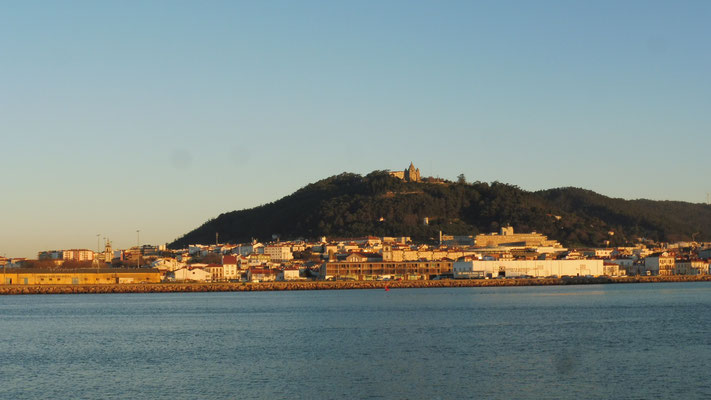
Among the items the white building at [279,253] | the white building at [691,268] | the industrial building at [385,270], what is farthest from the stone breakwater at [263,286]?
the white building at [279,253]

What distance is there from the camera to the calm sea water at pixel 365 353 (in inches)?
795

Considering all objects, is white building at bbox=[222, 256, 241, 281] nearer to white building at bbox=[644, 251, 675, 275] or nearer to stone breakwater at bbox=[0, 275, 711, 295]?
stone breakwater at bbox=[0, 275, 711, 295]

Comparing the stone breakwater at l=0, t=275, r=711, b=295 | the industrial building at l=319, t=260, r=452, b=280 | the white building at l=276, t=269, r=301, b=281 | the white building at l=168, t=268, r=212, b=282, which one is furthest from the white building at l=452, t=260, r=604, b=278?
the white building at l=168, t=268, r=212, b=282

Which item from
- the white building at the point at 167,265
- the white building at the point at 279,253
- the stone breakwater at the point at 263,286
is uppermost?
the white building at the point at 279,253

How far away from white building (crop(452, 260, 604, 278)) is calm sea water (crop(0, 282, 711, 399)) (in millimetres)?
41095

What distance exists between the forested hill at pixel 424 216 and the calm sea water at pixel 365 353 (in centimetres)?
8830

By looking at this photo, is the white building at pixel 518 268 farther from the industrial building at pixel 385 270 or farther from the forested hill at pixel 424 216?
the forested hill at pixel 424 216

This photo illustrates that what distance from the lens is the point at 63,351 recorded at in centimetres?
2816

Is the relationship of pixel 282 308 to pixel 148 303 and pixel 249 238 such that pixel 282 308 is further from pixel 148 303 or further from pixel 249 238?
pixel 249 238

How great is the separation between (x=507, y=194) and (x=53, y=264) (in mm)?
64952

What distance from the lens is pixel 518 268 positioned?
87625mm

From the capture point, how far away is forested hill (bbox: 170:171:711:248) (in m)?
133

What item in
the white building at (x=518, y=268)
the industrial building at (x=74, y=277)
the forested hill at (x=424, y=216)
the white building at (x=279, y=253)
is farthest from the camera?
the forested hill at (x=424, y=216)

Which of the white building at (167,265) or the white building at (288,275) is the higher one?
the white building at (167,265)
